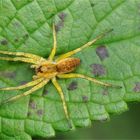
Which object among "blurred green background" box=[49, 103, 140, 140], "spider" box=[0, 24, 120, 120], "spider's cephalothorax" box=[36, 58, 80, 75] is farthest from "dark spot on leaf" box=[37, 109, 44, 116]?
"blurred green background" box=[49, 103, 140, 140]

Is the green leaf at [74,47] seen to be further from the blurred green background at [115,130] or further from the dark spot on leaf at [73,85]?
the blurred green background at [115,130]

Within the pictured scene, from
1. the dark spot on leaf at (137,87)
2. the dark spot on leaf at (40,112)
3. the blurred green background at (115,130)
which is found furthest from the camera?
the blurred green background at (115,130)

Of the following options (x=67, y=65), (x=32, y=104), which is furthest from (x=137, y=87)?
(x=32, y=104)

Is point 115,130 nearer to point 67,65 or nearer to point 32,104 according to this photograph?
point 67,65

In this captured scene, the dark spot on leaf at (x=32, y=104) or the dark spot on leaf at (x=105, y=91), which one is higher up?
the dark spot on leaf at (x=105, y=91)

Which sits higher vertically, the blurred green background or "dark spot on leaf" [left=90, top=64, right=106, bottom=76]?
"dark spot on leaf" [left=90, top=64, right=106, bottom=76]

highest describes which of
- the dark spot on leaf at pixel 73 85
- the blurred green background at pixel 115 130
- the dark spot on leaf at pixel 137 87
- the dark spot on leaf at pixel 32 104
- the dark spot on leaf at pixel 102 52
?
the dark spot on leaf at pixel 102 52

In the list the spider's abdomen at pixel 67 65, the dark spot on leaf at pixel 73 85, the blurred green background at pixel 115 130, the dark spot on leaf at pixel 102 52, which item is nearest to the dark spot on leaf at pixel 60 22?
the spider's abdomen at pixel 67 65

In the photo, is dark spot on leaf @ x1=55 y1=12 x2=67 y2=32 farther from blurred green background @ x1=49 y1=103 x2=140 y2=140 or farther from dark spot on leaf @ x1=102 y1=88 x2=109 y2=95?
blurred green background @ x1=49 y1=103 x2=140 y2=140
